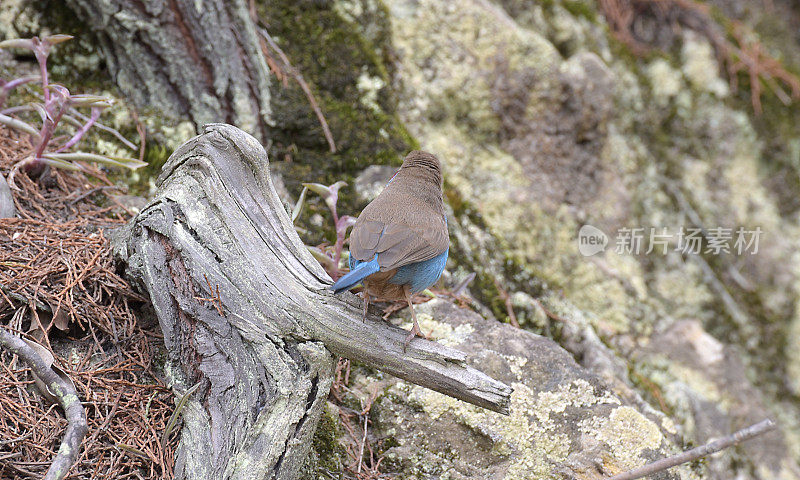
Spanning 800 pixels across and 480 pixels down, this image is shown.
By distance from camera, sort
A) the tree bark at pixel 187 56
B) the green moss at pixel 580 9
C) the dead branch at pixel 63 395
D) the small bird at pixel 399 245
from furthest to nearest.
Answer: the green moss at pixel 580 9
the tree bark at pixel 187 56
the small bird at pixel 399 245
the dead branch at pixel 63 395

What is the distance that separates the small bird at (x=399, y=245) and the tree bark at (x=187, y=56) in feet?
4.46

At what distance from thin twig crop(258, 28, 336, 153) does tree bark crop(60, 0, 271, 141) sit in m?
0.17

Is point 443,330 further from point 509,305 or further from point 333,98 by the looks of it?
point 333,98

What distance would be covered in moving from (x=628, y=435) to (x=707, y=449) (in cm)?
60

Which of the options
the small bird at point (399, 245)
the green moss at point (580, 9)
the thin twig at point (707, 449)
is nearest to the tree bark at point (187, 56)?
the small bird at point (399, 245)

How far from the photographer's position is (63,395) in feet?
7.29

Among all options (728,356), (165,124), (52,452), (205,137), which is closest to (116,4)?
(165,124)

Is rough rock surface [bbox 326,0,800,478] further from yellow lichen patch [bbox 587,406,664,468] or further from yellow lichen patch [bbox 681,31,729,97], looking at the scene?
yellow lichen patch [bbox 587,406,664,468]

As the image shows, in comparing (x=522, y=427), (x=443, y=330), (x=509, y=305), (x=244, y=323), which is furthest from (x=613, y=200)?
(x=244, y=323)

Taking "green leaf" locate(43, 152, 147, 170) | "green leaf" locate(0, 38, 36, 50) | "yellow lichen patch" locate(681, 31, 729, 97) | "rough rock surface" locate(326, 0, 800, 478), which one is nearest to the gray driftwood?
"green leaf" locate(43, 152, 147, 170)

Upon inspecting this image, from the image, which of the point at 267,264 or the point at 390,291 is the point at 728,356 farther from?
the point at 267,264

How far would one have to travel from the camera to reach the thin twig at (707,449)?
2133 millimetres

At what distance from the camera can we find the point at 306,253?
8.45ft

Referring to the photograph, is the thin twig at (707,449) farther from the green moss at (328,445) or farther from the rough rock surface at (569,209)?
the green moss at (328,445)
